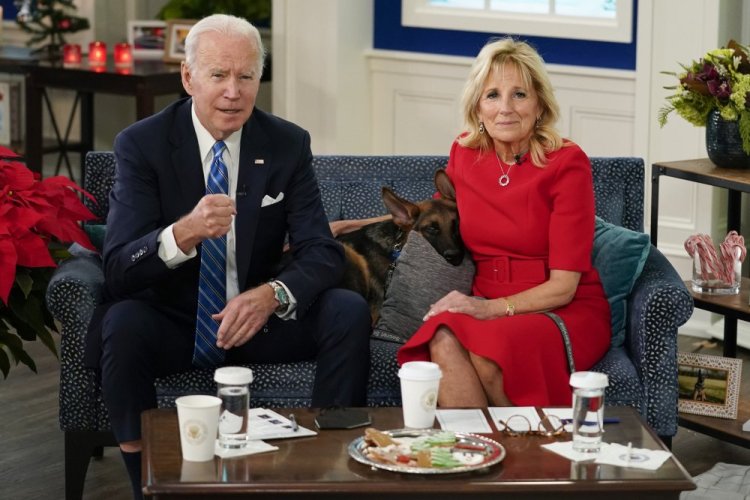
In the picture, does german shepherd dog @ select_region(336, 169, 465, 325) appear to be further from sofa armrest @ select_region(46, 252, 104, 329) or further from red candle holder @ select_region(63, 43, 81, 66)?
red candle holder @ select_region(63, 43, 81, 66)

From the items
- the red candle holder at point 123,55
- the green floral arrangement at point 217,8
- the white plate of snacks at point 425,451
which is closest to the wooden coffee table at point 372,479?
the white plate of snacks at point 425,451

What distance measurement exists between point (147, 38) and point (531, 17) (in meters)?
1.90

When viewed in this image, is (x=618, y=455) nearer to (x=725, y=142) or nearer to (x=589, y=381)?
(x=589, y=381)

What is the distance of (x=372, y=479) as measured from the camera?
→ 7.16 ft

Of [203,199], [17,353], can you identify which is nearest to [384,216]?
[203,199]

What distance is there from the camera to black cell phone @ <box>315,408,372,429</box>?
2.46 metres

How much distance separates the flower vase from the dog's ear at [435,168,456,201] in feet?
3.53

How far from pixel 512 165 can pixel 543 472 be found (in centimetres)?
118

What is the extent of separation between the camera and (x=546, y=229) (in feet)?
10.5

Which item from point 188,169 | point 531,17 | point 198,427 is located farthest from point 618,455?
point 531,17

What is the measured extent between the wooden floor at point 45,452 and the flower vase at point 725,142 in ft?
2.39

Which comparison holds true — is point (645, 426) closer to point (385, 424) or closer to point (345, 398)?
point (385, 424)

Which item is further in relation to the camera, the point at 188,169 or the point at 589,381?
the point at 188,169

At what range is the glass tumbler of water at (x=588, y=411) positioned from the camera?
7.56 feet
